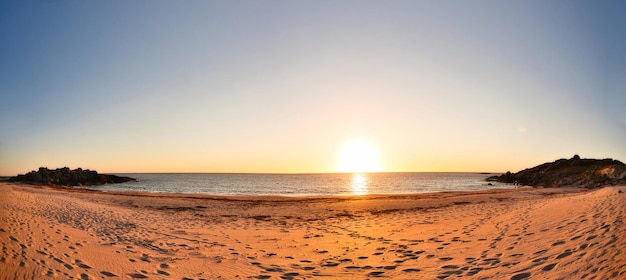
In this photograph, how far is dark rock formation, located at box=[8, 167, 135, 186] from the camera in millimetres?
65394

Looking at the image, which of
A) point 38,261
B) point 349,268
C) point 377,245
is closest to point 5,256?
point 38,261

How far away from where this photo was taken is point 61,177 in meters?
70.9

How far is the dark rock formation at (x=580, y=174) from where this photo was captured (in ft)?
150

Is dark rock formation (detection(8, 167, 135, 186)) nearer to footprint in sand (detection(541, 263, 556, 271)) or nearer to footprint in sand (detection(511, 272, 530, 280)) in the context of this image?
footprint in sand (detection(511, 272, 530, 280))

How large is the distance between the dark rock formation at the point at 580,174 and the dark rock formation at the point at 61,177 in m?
96.6

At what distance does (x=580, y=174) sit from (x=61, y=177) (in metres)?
107

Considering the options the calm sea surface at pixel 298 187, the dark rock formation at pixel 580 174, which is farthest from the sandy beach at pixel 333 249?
the dark rock formation at pixel 580 174

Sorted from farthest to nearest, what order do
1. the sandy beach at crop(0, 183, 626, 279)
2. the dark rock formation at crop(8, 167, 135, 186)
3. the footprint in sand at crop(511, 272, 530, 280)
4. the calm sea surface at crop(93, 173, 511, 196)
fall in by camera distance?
the dark rock formation at crop(8, 167, 135, 186)
the calm sea surface at crop(93, 173, 511, 196)
the sandy beach at crop(0, 183, 626, 279)
the footprint in sand at crop(511, 272, 530, 280)

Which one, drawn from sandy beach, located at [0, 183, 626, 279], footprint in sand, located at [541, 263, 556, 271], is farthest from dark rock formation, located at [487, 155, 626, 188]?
footprint in sand, located at [541, 263, 556, 271]

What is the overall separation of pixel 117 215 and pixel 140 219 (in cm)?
171

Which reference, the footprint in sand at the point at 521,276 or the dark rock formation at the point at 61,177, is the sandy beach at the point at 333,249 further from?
the dark rock formation at the point at 61,177

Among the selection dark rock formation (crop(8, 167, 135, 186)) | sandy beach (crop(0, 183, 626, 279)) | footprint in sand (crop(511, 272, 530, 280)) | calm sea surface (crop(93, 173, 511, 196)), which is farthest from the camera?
dark rock formation (crop(8, 167, 135, 186))

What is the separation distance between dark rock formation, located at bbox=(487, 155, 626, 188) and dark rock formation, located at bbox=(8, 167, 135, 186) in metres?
96.6

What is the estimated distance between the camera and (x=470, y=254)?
9719mm
